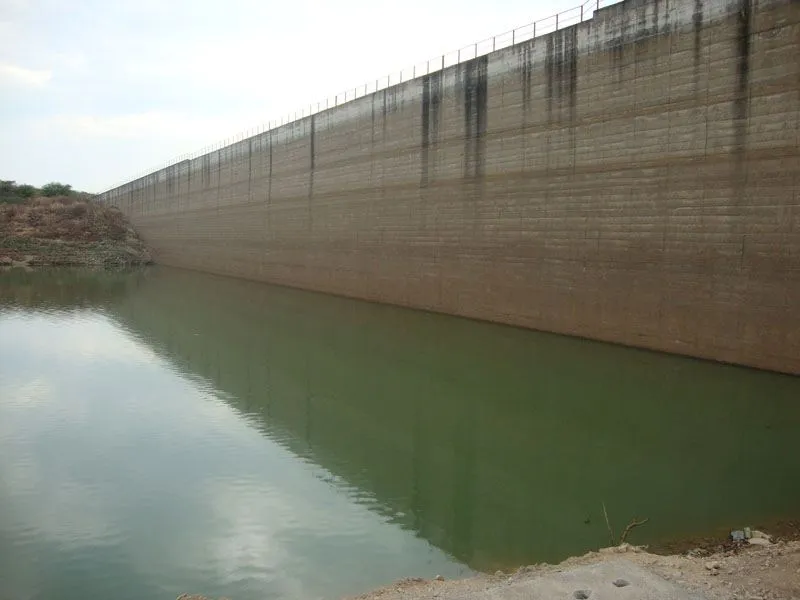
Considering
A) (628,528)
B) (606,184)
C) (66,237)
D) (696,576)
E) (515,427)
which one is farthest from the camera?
(66,237)

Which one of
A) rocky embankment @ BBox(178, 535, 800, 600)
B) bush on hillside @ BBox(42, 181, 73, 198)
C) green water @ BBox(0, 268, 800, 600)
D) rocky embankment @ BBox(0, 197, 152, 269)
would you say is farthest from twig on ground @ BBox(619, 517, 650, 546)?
bush on hillside @ BBox(42, 181, 73, 198)

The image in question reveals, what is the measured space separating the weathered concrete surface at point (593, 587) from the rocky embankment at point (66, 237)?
4296 cm

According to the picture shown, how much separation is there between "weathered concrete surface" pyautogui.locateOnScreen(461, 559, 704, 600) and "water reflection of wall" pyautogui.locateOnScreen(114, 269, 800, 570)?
42.1 inches

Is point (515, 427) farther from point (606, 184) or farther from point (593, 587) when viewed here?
point (606, 184)

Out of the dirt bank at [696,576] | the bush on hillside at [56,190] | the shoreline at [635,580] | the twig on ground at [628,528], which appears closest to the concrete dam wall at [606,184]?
the twig on ground at [628,528]

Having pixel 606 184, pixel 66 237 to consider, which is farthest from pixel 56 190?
pixel 606 184

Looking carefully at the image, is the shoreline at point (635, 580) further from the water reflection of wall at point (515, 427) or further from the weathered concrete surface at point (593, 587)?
the water reflection of wall at point (515, 427)

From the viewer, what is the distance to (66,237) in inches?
1730

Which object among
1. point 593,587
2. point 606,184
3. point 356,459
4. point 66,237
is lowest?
point 356,459

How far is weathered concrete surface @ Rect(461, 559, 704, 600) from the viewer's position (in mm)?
3008

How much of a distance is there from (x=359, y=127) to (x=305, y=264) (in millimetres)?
5880

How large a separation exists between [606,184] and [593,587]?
995 cm

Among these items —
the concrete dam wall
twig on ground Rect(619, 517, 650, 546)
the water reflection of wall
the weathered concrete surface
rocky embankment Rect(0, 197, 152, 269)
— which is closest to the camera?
the weathered concrete surface

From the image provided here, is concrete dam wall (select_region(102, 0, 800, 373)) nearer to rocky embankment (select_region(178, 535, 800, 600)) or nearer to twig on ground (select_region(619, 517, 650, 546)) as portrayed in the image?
twig on ground (select_region(619, 517, 650, 546))
